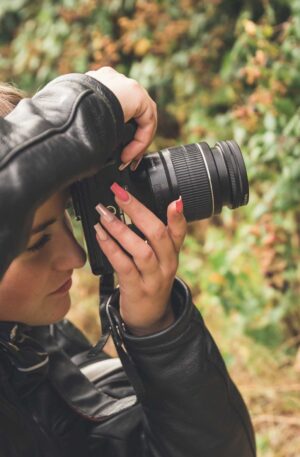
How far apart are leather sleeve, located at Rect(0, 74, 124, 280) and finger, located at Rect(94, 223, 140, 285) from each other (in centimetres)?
21

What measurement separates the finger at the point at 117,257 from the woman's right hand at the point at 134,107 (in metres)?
0.13

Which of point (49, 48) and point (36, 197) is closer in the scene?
point (36, 197)

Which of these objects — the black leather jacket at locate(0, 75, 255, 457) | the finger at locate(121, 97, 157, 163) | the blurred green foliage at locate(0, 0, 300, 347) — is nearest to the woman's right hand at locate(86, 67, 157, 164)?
the finger at locate(121, 97, 157, 163)

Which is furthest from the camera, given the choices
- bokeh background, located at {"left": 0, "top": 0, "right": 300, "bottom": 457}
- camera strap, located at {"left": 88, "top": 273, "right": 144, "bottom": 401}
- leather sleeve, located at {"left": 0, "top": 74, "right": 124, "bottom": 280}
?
bokeh background, located at {"left": 0, "top": 0, "right": 300, "bottom": 457}

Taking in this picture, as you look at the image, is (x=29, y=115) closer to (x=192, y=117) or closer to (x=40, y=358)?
(x=40, y=358)

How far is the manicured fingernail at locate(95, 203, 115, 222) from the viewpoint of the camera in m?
1.07

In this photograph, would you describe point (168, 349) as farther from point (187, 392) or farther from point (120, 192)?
point (120, 192)

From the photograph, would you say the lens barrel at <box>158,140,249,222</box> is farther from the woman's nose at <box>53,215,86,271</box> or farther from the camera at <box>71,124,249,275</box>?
the woman's nose at <box>53,215,86,271</box>

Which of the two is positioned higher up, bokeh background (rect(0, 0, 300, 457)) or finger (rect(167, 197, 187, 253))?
finger (rect(167, 197, 187, 253))

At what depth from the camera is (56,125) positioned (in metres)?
0.82

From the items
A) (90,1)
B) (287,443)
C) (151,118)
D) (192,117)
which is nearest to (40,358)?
(151,118)

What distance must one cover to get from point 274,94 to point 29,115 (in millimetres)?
1377

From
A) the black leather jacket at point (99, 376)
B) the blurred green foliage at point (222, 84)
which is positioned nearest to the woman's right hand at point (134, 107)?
the black leather jacket at point (99, 376)

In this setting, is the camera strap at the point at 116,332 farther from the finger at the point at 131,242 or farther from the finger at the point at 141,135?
the finger at the point at 141,135
